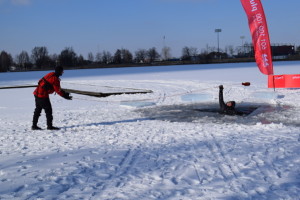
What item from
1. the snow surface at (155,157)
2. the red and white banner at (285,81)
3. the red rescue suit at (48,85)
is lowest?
the snow surface at (155,157)

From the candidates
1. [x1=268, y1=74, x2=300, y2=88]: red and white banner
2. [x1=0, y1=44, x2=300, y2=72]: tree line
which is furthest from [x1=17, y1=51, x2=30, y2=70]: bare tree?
[x1=268, y1=74, x2=300, y2=88]: red and white banner

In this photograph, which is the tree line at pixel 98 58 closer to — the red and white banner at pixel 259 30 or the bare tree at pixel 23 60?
the bare tree at pixel 23 60

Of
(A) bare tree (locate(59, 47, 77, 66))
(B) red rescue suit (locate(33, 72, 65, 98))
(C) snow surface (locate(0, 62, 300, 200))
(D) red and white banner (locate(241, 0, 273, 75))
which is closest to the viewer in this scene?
(C) snow surface (locate(0, 62, 300, 200))

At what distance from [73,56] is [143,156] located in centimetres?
11672

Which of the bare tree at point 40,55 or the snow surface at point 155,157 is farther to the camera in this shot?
the bare tree at point 40,55

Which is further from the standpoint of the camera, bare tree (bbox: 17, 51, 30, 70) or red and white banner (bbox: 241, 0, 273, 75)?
bare tree (bbox: 17, 51, 30, 70)

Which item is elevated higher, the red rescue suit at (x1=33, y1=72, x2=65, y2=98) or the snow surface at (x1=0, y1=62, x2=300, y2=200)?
the red rescue suit at (x1=33, y1=72, x2=65, y2=98)

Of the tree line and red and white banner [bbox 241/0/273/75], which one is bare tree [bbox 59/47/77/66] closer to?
the tree line

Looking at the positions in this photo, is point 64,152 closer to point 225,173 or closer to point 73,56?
point 225,173

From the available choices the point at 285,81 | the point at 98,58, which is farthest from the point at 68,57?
the point at 285,81

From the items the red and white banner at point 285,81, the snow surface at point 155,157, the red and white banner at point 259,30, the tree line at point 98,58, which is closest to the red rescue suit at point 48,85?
the snow surface at point 155,157

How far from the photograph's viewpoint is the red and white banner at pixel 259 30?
11.8m

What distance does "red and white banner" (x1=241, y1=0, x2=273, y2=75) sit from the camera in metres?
11.8

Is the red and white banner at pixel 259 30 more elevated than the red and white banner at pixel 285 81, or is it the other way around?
the red and white banner at pixel 259 30
